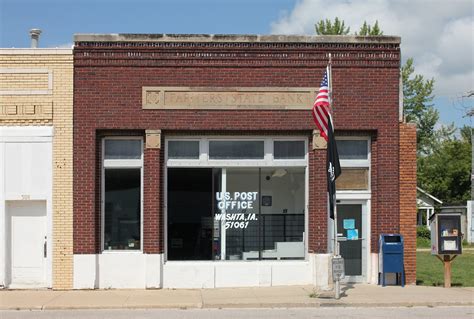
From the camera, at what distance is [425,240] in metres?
47.7

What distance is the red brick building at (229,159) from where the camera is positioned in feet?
57.0

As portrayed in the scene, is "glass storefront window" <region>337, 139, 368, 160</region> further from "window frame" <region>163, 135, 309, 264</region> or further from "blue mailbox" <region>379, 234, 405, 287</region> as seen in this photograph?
"blue mailbox" <region>379, 234, 405, 287</region>

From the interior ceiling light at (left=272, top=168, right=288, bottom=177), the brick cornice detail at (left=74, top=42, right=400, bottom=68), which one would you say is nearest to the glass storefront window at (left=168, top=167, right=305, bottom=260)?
the interior ceiling light at (left=272, top=168, right=288, bottom=177)

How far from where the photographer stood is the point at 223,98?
17.5m

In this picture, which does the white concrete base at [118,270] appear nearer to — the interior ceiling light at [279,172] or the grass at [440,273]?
the interior ceiling light at [279,172]

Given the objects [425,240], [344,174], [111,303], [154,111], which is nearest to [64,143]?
[154,111]

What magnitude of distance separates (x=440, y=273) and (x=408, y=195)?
598 cm

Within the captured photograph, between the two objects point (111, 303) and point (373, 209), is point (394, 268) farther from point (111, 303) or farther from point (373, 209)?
point (111, 303)

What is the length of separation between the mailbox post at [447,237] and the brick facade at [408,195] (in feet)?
1.86

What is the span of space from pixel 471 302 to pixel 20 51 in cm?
1198

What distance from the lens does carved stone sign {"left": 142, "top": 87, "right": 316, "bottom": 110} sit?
17.5 m

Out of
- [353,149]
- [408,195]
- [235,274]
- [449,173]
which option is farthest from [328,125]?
[449,173]

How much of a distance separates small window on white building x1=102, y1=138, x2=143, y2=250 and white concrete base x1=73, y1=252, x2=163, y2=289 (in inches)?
13.6

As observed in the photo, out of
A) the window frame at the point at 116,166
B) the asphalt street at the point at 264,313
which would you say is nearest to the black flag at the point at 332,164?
the asphalt street at the point at 264,313
